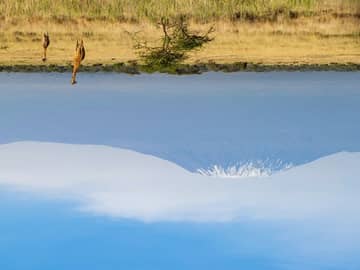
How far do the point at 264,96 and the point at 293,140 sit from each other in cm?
14

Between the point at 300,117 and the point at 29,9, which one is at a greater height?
the point at 29,9

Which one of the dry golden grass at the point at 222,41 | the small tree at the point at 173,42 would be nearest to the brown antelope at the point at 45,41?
the dry golden grass at the point at 222,41

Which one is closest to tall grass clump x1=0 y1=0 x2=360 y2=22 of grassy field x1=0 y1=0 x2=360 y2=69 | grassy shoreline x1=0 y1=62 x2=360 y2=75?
grassy field x1=0 y1=0 x2=360 y2=69

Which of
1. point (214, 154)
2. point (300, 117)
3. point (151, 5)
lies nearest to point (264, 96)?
point (300, 117)

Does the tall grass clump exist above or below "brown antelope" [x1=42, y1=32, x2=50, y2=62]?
above

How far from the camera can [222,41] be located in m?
1.46

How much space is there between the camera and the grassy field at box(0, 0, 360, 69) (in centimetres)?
145

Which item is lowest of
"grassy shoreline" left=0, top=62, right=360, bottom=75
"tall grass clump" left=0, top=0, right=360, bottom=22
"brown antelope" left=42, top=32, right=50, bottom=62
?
"grassy shoreline" left=0, top=62, right=360, bottom=75

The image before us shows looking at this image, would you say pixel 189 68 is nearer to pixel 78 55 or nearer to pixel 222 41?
pixel 222 41

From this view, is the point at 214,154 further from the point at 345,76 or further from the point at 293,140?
the point at 345,76

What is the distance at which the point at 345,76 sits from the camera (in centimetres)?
141

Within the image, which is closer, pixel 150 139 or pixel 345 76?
pixel 150 139

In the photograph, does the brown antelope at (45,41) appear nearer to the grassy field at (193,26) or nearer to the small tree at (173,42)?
the grassy field at (193,26)

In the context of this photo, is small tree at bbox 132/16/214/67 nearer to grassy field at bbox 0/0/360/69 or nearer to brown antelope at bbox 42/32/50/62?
grassy field at bbox 0/0/360/69
